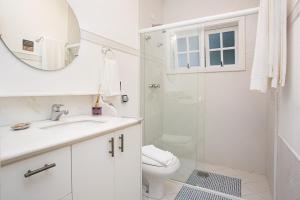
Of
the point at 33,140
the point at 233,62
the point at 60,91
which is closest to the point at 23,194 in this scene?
the point at 33,140

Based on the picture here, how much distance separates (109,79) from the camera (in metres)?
1.71

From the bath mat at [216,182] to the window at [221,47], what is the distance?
1415 mm

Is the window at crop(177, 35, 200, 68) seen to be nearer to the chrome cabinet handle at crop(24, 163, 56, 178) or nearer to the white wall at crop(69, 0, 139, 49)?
the white wall at crop(69, 0, 139, 49)

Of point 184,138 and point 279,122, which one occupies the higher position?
point 279,122

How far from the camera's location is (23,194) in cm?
67

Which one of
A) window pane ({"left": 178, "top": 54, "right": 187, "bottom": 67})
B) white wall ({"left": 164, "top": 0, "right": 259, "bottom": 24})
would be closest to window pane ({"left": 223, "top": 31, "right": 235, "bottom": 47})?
white wall ({"left": 164, "top": 0, "right": 259, "bottom": 24})

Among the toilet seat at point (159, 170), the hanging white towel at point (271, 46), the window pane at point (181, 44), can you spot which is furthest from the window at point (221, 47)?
the toilet seat at point (159, 170)

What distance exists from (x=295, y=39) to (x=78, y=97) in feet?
5.19

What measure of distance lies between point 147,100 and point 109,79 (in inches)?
30.3

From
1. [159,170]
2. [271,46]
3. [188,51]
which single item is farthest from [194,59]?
[159,170]

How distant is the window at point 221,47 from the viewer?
2400 millimetres

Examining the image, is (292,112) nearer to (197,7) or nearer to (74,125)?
(74,125)

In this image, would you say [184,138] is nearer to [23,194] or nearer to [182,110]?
[182,110]

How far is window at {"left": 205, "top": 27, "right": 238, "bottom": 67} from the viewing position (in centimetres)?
240
